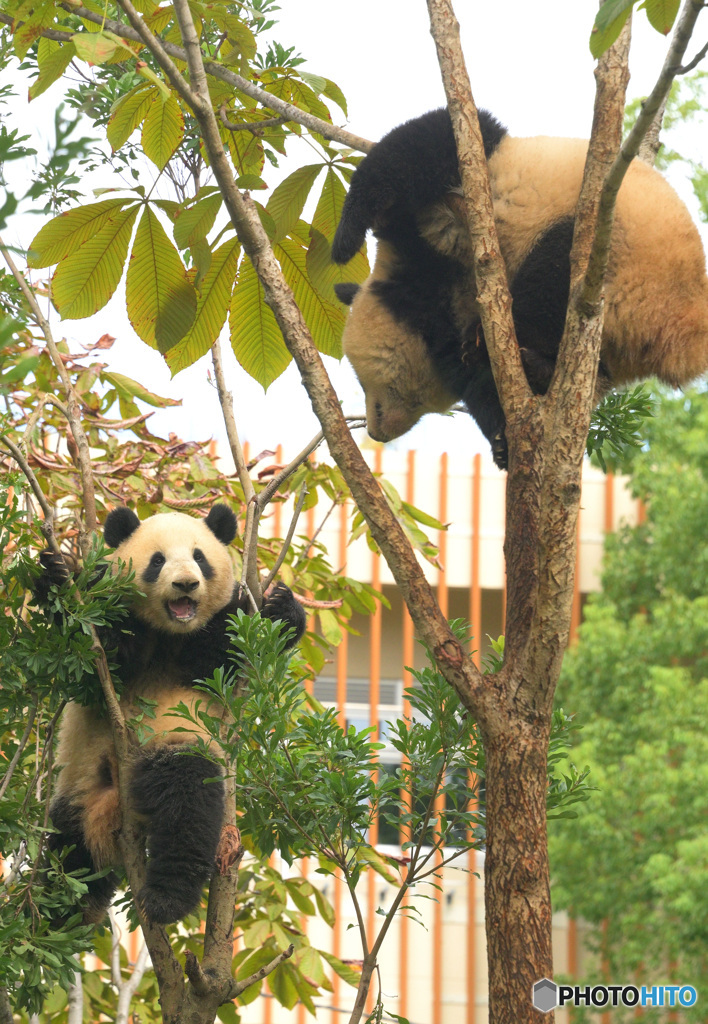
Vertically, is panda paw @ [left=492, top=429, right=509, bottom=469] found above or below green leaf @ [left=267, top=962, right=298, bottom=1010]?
above

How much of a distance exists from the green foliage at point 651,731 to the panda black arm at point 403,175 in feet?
18.8

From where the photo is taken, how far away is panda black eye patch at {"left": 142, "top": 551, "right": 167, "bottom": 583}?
8.68ft

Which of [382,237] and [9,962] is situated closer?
[9,962]

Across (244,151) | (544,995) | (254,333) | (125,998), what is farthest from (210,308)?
(125,998)

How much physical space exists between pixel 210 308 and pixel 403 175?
59cm

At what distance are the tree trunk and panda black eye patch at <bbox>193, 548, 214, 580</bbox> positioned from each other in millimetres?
1362

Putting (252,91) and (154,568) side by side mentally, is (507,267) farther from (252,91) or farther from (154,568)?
(154,568)

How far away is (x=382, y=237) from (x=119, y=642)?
1.31 metres

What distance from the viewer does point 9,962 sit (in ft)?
5.67

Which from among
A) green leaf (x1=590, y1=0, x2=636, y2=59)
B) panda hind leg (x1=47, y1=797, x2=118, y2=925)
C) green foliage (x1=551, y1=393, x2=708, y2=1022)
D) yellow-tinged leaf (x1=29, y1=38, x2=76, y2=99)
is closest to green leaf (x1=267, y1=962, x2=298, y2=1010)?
panda hind leg (x1=47, y1=797, x2=118, y2=925)

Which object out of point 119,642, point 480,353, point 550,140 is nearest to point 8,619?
point 119,642

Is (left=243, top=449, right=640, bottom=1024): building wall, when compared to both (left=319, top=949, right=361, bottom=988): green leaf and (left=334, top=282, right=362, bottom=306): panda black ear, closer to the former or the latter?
(left=319, top=949, right=361, bottom=988): green leaf

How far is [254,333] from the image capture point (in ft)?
8.40

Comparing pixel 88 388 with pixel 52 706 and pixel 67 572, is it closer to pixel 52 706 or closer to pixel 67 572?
pixel 67 572
